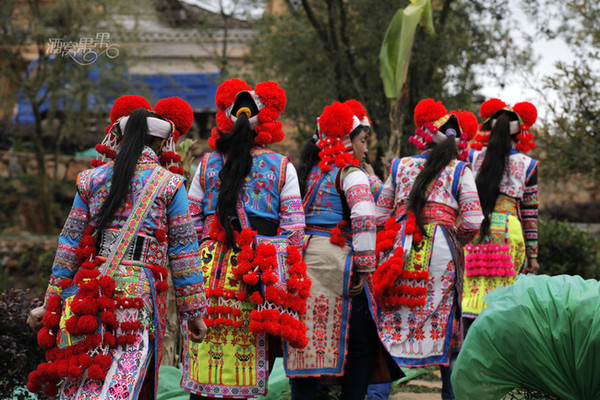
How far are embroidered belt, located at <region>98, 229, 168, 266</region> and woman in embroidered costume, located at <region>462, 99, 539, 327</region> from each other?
11.9ft

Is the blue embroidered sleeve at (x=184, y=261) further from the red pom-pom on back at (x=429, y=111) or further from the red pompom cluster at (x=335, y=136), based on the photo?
the red pom-pom on back at (x=429, y=111)

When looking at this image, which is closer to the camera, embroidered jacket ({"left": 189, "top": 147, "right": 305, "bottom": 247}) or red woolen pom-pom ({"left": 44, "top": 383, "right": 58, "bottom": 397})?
red woolen pom-pom ({"left": 44, "top": 383, "right": 58, "bottom": 397})

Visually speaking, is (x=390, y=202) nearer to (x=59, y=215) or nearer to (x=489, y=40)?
(x=489, y=40)

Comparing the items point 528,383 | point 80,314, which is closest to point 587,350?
point 528,383

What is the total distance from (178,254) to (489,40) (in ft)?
35.7

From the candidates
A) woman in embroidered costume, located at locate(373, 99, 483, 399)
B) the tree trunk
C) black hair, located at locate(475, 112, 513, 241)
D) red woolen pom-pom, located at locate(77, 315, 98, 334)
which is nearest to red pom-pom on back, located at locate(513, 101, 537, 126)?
black hair, located at locate(475, 112, 513, 241)

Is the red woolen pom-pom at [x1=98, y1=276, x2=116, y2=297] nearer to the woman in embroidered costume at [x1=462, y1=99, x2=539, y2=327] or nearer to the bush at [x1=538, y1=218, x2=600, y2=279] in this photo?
the woman in embroidered costume at [x1=462, y1=99, x2=539, y2=327]

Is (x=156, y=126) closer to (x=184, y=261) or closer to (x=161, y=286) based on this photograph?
(x=184, y=261)

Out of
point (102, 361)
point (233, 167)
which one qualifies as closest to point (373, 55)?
point (233, 167)

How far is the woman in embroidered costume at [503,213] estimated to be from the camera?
6676 millimetres

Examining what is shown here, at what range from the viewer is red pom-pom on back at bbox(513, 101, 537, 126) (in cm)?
693

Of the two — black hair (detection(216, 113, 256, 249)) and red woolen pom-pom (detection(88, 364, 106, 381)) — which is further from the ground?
black hair (detection(216, 113, 256, 249))

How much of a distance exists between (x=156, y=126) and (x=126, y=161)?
0.92 ft

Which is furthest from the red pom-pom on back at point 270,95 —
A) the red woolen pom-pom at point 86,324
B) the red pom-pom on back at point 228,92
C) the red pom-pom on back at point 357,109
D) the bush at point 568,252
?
the bush at point 568,252
